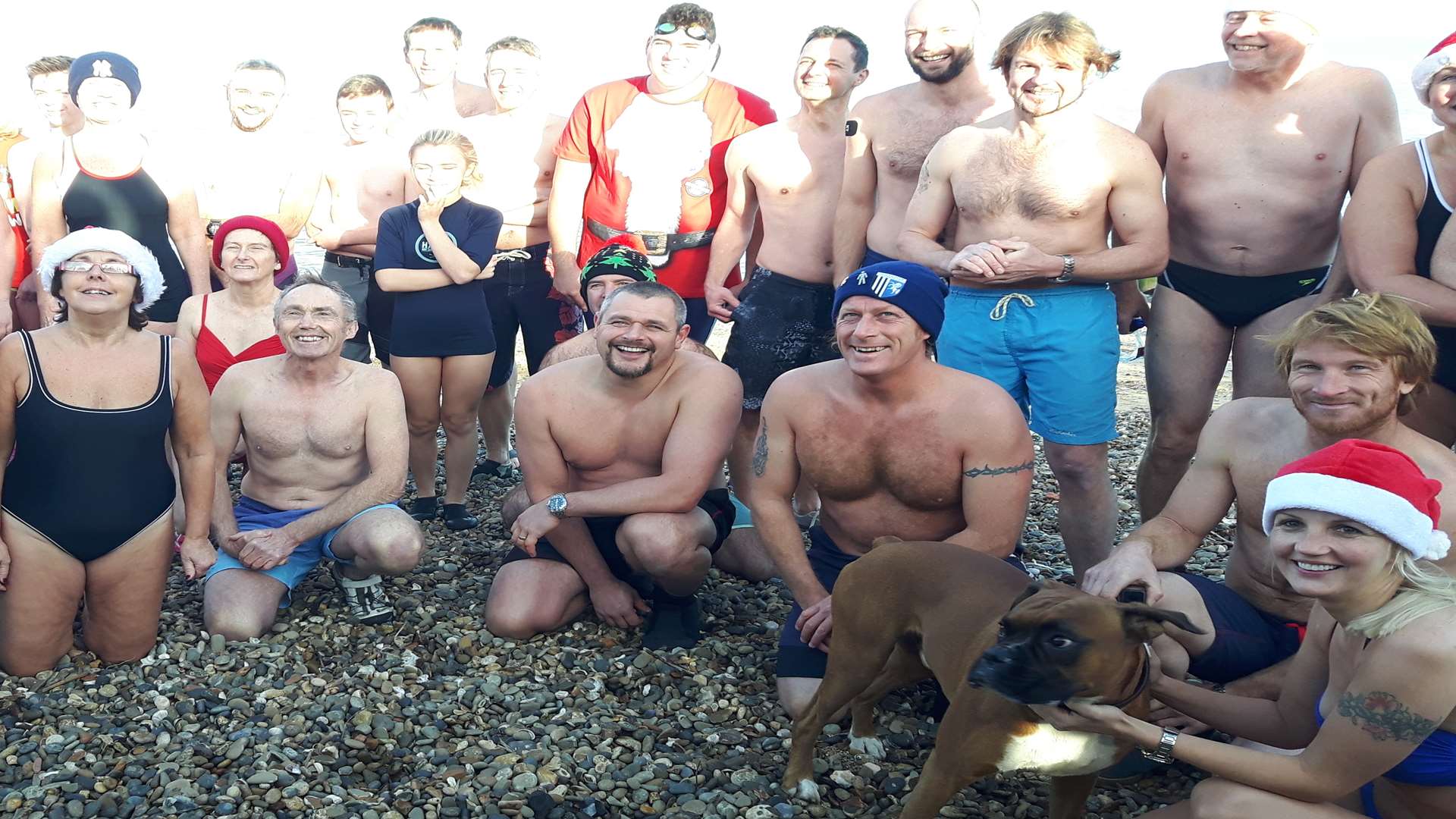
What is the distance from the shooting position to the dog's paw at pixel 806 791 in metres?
3.45

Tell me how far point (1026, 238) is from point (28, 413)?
3.94m

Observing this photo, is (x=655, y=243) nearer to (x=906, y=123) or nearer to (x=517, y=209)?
(x=517, y=209)

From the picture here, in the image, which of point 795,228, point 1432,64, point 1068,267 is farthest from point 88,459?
point 1432,64

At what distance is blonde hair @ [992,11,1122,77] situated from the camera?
180 inches

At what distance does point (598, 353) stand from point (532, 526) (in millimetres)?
1100

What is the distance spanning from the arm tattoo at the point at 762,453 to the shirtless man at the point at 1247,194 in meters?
1.92

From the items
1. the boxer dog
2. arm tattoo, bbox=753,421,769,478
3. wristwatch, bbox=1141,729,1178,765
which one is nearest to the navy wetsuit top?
arm tattoo, bbox=753,421,769,478

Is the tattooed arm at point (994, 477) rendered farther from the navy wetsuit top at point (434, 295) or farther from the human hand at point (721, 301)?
the navy wetsuit top at point (434, 295)

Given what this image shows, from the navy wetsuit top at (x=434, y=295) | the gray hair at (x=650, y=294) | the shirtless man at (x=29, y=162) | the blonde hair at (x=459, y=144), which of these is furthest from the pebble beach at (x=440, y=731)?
the blonde hair at (x=459, y=144)

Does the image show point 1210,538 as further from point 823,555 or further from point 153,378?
point 153,378

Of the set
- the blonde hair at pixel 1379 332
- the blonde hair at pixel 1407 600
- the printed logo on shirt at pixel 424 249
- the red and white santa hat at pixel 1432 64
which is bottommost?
the blonde hair at pixel 1407 600

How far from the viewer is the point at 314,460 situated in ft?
16.0

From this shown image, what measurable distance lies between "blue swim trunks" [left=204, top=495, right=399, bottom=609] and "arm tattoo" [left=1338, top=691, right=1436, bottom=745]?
11.9ft

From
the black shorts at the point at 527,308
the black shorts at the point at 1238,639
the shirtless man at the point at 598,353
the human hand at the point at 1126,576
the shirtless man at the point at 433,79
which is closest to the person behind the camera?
the human hand at the point at 1126,576
